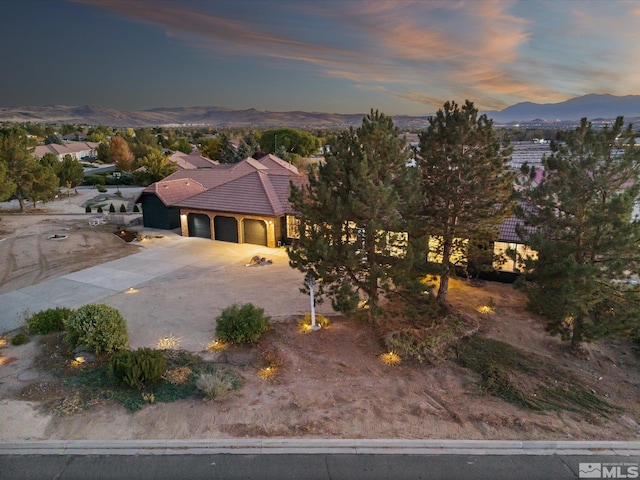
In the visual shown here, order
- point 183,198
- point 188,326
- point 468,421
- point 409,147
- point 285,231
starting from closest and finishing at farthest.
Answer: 1. point 468,421
2. point 409,147
3. point 188,326
4. point 285,231
5. point 183,198

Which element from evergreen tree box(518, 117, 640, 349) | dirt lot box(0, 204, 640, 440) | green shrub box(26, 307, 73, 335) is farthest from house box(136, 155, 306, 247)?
evergreen tree box(518, 117, 640, 349)

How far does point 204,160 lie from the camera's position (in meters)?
63.3

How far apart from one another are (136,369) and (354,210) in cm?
825

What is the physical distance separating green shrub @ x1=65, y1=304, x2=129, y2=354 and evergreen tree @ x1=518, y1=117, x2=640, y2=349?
571 inches

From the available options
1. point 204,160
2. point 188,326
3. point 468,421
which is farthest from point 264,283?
point 204,160

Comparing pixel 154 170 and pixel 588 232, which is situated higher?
pixel 588 232

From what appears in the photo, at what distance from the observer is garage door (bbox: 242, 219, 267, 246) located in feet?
96.8

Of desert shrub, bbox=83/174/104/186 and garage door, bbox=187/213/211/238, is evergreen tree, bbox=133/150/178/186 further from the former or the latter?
desert shrub, bbox=83/174/104/186

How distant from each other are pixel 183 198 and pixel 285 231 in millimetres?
11004

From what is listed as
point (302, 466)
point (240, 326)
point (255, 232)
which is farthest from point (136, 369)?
point (255, 232)

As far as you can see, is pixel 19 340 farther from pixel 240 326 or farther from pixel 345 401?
pixel 345 401

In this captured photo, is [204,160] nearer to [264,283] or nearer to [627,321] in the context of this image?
[264,283]

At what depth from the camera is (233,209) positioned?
29469mm

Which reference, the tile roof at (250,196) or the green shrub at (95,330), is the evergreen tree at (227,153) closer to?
the tile roof at (250,196)
